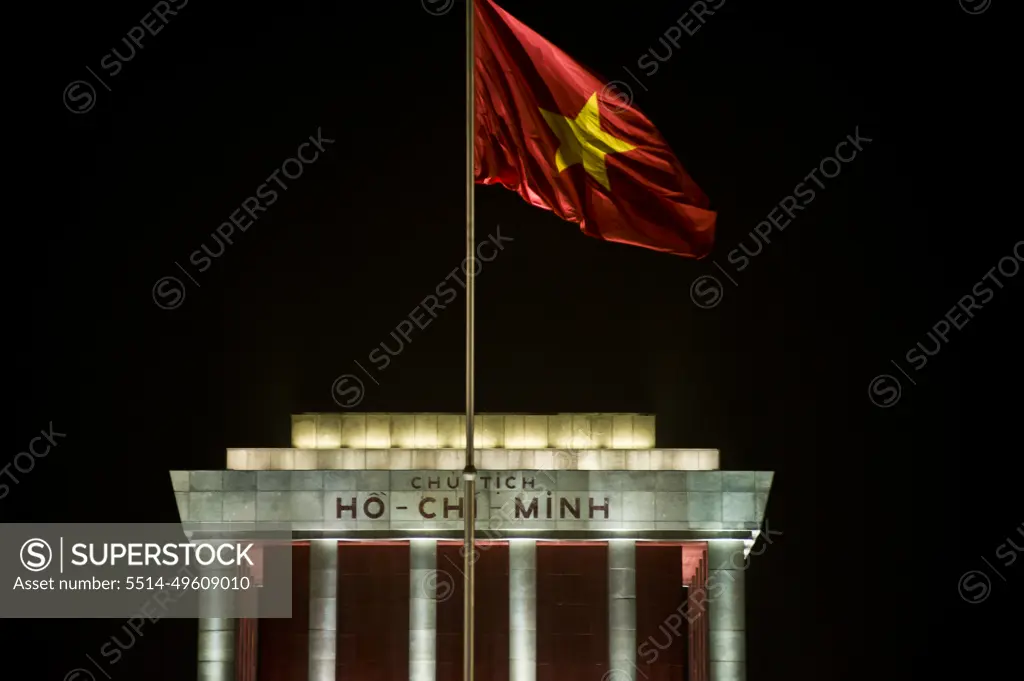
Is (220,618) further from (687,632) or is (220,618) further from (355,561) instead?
(687,632)

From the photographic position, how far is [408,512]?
4241 cm

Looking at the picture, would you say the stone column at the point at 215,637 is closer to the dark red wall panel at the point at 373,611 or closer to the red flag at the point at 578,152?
the dark red wall panel at the point at 373,611

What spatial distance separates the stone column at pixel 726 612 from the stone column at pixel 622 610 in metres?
2.35

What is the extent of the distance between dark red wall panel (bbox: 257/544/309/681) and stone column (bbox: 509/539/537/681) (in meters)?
6.36

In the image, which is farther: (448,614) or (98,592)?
(98,592)

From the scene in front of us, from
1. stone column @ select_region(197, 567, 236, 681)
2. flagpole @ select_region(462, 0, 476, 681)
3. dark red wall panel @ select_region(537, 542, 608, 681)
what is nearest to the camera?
flagpole @ select_region(462, 0, 476, 681)

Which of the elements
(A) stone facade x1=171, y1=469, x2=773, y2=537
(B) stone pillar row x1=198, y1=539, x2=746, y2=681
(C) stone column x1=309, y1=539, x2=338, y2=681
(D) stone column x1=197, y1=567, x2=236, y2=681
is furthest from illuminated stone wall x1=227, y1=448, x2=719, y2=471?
(D) stone column x1=197, y1=567, x2=236, y2=681

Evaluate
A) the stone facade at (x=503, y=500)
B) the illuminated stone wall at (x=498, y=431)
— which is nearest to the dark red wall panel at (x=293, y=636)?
the stone facade at (x=503, y=500)

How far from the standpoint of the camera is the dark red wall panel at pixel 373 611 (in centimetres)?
4272

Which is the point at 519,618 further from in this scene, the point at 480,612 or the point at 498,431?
the point at 498,431

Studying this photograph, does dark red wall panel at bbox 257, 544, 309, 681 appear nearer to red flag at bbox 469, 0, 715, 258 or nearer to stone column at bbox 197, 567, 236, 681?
stone column at bbox 197, 567, 236, 681

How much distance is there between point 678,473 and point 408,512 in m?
8.31

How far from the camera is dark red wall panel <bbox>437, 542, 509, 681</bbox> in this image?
42.8 metres

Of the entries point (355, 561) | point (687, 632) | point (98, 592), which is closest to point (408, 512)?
point (355, 561)
